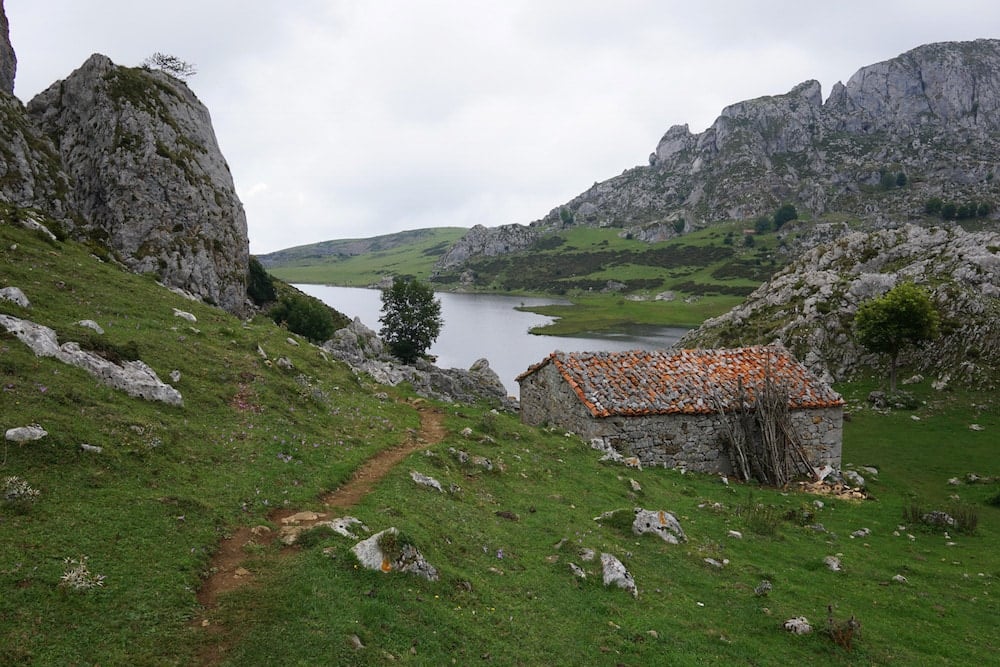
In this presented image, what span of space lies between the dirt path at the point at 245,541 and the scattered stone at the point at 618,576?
6190 mm

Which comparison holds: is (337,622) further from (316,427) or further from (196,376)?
(196,376)

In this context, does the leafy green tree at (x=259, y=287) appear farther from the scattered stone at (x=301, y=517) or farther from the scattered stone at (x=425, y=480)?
the scattered stone at (x=301, y=517)

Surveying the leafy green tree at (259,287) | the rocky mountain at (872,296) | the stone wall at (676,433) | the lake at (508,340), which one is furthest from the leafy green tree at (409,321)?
the rocky mountain at (872,296)

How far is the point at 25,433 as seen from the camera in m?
10.5

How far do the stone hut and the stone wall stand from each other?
50mm

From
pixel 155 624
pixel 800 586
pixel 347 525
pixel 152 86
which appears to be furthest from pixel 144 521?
pixel 152 86

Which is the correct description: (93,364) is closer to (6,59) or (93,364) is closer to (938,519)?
(938,519)

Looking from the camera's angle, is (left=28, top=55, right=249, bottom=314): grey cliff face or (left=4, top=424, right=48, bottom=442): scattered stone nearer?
(left=4, top=424, right=48, bottom=442): scattered stone

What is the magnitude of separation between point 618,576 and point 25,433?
12.3 metres

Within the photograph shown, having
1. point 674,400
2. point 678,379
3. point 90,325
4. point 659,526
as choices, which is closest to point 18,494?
point 90,325

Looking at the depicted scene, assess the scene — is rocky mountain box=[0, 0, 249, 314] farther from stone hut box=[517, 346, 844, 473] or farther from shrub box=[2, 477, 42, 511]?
shrub box=[2, 477, 42, 511]

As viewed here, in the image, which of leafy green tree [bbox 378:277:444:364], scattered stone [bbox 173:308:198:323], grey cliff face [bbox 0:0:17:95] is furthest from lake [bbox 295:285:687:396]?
grey cliff face [bbox 0:0:17:95]

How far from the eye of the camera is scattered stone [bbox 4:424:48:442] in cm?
1028

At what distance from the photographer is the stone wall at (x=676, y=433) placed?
27.3 meters
